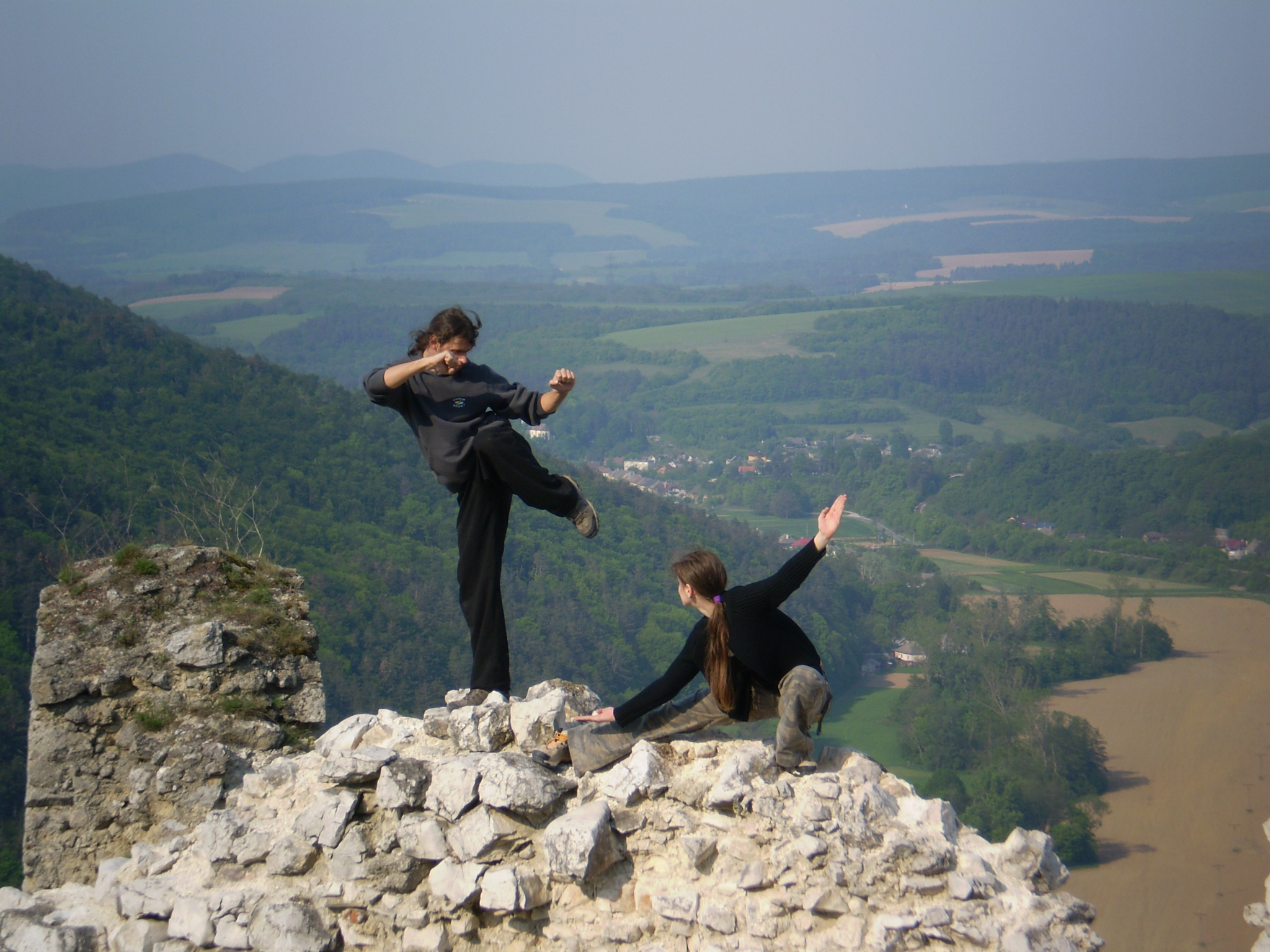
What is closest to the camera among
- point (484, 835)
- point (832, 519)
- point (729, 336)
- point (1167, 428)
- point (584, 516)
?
point (484, 835)

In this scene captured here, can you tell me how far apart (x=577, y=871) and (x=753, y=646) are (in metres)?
1.24

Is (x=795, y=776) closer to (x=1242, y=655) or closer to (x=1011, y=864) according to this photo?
(x=1011, y=864)

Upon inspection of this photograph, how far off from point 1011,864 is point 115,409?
54130 mm

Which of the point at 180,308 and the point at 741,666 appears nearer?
the point at 741,666

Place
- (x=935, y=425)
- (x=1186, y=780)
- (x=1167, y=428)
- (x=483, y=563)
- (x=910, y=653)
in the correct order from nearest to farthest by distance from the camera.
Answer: (x=483, y=563) → (x=1186, y=780) → (x=910, y=653) → (x=1167, y=428) → (x=935, y=425)

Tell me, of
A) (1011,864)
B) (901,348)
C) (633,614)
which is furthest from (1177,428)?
(1011,864)

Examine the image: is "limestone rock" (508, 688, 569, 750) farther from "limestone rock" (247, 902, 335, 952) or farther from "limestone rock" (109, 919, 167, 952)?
"limestone rock" (109, 919, 167, 952)

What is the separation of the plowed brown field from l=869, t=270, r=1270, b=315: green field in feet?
346

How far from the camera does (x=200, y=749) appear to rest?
5262 mm

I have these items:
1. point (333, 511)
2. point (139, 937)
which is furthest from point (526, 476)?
point (333, 511)

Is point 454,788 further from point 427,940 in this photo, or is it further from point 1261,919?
point 1261,919

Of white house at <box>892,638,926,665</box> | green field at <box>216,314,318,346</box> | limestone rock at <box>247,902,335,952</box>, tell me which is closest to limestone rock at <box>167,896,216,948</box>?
limestone rock at <box>247,902,335,952</box>

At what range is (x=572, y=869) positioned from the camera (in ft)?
13.7

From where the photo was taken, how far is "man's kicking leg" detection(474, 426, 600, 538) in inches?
200
